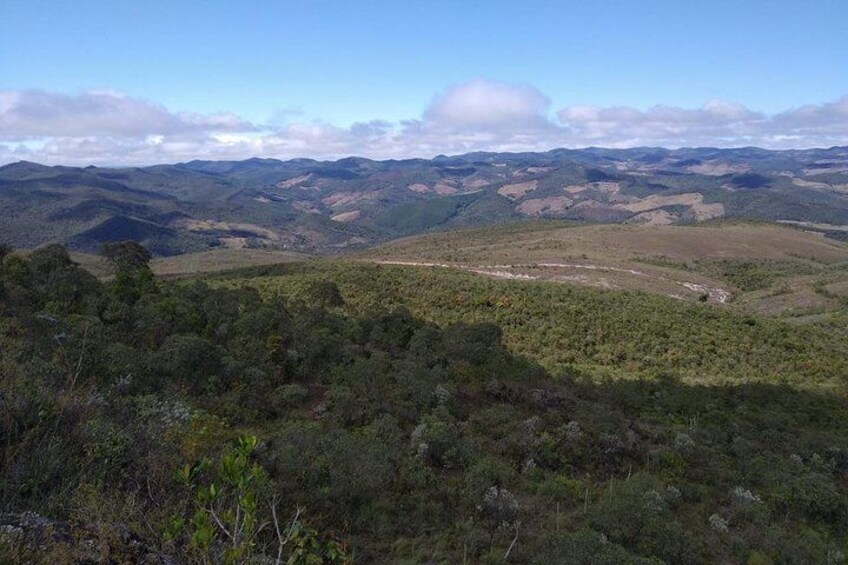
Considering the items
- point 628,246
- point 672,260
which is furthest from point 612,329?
point 628,246

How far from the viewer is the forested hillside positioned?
5789 millimetres

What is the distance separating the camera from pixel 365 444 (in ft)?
41.7

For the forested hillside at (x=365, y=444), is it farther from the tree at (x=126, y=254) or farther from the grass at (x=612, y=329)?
the tree at (x=126, y=254)

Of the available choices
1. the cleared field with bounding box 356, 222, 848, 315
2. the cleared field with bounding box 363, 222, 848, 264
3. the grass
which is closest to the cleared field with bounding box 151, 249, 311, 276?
the cleared field with bounding box 363, 222, 848, 264

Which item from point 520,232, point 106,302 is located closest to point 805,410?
point 106,302

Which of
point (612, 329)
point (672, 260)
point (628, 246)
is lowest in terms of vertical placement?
point (672, 260)

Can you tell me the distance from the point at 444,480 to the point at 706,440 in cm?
1104

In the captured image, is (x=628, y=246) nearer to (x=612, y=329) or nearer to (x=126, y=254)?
(x=612, y=329)

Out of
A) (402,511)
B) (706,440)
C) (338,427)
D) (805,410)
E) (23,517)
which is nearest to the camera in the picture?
(23,517)

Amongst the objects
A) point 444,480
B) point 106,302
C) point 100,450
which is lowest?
point 444,480

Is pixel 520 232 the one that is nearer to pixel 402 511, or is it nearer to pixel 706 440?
pixel 706 440

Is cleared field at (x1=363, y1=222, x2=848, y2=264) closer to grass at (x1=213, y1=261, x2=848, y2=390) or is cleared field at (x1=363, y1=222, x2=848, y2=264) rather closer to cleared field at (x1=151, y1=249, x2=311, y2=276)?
cleared field at (x1=151, y1=249, x2=311, y2=276)

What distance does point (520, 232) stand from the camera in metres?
129

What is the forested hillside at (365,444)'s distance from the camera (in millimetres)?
5789
